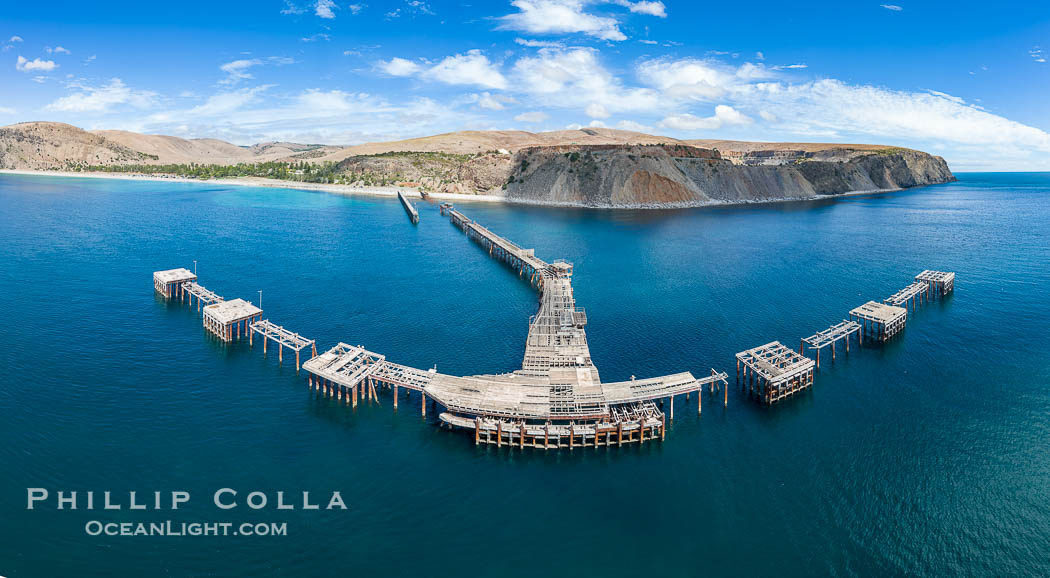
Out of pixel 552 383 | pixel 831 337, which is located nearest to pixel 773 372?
pixel 831 337

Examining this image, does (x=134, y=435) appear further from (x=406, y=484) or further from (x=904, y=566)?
(x=904, y=566)

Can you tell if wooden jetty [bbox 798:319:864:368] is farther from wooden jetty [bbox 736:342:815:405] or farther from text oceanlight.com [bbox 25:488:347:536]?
text oceanlight.com [bbox 25:488:347:536]

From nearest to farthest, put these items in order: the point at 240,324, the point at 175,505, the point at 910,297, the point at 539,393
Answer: the point at 175,505 → the point at 539,393 → the point at 240,324 → the point at 910,297

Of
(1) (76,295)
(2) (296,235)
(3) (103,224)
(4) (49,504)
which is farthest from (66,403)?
(3) (103,224)

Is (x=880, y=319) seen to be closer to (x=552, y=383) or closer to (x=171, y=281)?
(x=552, y=383)

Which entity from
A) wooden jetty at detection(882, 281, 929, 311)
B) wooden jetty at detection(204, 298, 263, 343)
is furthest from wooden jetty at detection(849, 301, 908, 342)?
wooden jetty at detection(204, 298, 263, 343)

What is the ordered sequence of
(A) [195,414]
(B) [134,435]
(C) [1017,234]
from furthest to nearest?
(C) [1017,234] → (A) [195,414] → (B) [134,435]

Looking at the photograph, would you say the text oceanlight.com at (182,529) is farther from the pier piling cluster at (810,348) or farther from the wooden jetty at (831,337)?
the wooden jetty at (831,337)
